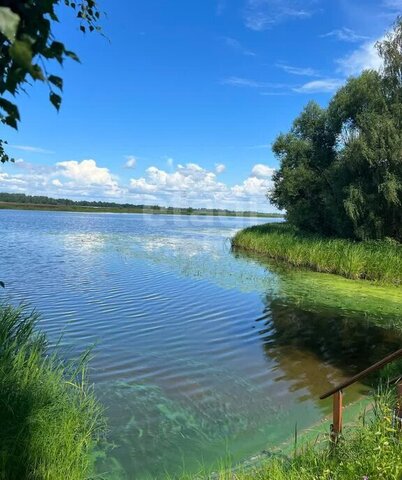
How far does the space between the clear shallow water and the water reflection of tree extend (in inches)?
1.2

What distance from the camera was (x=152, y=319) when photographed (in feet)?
37.0

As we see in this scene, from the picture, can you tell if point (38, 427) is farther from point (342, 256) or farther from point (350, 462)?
point (342, 256)

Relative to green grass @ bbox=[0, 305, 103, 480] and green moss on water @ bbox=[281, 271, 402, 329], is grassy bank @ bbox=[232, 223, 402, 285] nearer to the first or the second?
green moss on water @ bbox=[281, 271, 402, 329]

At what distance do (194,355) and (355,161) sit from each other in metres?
17.8

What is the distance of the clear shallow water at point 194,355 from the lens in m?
5.57

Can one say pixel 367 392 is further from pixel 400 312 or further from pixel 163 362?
pixel 400 312

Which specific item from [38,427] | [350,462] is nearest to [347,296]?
[350,462]

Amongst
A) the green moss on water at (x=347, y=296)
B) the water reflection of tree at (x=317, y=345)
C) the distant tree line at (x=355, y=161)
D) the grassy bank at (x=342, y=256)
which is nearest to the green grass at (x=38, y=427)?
the water reflection of tree at (x=317, y=345)

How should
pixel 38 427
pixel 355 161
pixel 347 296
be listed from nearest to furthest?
pixel 38 427
pixel 347 296
pixel 355 161

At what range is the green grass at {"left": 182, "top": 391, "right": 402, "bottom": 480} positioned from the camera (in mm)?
3186

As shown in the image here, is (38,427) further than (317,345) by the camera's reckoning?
No

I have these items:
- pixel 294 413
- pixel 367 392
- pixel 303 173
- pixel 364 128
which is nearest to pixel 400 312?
pixel 367 392

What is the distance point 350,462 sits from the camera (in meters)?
3.46

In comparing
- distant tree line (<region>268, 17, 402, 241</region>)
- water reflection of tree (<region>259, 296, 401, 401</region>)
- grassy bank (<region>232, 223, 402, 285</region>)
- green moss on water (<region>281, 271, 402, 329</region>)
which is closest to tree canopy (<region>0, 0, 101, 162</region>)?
water reflection of tree (<region>259, 296, 401, 401</region>)
